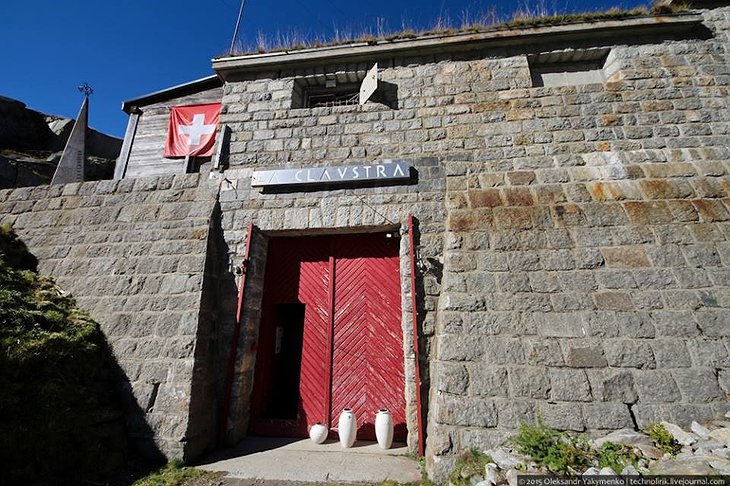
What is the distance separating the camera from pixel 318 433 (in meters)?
3.94

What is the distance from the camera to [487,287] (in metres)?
3.64

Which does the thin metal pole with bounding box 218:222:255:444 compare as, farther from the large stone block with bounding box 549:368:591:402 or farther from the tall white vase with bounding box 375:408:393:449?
the large stone block with bounding box 549:368:591:402

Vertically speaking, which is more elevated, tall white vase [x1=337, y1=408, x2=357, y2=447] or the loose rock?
the loose rock

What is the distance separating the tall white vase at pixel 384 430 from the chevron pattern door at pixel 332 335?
0.33 metres

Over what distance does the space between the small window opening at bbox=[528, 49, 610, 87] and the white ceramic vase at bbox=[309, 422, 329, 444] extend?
6228mm

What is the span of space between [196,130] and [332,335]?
6783 mm

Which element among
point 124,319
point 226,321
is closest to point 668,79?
point 226,321

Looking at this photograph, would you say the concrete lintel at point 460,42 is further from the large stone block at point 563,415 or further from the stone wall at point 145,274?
the large stone block at point 563,415

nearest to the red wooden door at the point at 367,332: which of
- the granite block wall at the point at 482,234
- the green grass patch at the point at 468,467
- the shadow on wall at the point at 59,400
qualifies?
the granite block wall at the point at 482,234

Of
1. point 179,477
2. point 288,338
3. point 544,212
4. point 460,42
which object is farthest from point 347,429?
point 460,42

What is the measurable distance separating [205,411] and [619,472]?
414cm

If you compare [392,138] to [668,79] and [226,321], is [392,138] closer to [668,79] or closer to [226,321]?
[226,321]

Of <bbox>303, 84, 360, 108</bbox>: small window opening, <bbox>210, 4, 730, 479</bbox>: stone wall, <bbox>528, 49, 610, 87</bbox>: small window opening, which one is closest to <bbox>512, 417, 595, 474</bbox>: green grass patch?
<bbox>210, 4, 730, 479</bbox>: stone wall

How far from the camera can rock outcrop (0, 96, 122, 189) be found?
36.7 feet
